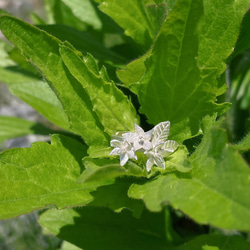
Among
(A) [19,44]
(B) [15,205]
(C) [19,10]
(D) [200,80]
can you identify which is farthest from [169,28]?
(C) [19,10]

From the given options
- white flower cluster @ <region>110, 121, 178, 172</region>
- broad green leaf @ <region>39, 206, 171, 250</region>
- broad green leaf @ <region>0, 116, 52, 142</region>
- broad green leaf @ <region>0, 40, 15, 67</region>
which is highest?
white flower cluster @ <region>110, 121, 178, 172</region>

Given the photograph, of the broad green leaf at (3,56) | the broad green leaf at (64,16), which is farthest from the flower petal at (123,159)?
the broad green leaf at (3,56)

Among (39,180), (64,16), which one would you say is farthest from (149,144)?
(64,16)

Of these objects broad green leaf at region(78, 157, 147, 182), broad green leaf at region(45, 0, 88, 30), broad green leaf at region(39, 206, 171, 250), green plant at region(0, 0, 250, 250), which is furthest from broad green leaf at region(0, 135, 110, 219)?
broad green leaf at region(45, 0, 88, 30)

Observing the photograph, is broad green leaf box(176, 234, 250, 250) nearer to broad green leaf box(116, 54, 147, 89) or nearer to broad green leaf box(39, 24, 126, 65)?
broad green leaf box(116, 54, 147, 89)

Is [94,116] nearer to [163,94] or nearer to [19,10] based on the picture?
[163,94]

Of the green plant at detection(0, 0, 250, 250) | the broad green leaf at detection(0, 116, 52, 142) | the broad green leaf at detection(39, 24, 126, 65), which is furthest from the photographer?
the broad green leaf at detection(0, 116, 52, 142)

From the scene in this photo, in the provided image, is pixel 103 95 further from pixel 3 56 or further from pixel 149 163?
pixel 3 56
